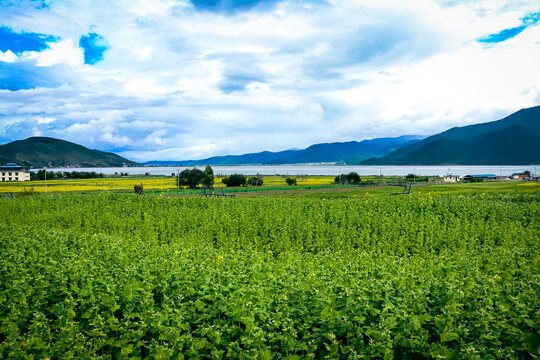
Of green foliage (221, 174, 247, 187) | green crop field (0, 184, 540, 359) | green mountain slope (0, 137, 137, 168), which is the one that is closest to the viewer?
green crop field (0, 184, 540, 359)

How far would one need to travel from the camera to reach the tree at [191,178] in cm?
5884

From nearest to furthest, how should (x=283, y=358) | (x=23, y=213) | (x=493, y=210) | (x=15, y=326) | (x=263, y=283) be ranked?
1. (x=283, y=358)
2. (x=15, y=326)
3. (x=263, y=283)
4. (x=493, y=210)
5. (x=23, y=213)

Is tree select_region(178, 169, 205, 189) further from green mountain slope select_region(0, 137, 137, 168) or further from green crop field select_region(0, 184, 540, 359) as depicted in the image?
green mountain slope select_region(0, 137, 137, 168)

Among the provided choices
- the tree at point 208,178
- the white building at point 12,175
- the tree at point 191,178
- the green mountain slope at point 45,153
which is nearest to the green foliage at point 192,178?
the tree at point 191,178

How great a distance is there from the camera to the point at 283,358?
4027 millimetres

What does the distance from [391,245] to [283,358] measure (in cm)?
809

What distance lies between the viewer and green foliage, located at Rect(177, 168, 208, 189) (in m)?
58.8

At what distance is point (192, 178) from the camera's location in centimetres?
5938

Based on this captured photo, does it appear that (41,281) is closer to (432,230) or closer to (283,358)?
(283,358)

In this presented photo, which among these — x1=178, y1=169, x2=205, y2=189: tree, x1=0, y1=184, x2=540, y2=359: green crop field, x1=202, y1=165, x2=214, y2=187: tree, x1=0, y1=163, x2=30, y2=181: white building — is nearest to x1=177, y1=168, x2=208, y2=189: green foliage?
x1=178, y1=169, x2=205, y2=189: tree

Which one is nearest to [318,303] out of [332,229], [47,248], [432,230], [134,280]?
[134,280]

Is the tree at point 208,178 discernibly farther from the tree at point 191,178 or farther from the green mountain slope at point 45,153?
the green mountain slope at point 45,153

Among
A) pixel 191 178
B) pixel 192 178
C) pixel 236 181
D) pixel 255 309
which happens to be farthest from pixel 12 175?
pixel 255 309

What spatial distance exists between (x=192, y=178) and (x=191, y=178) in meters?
0.21
